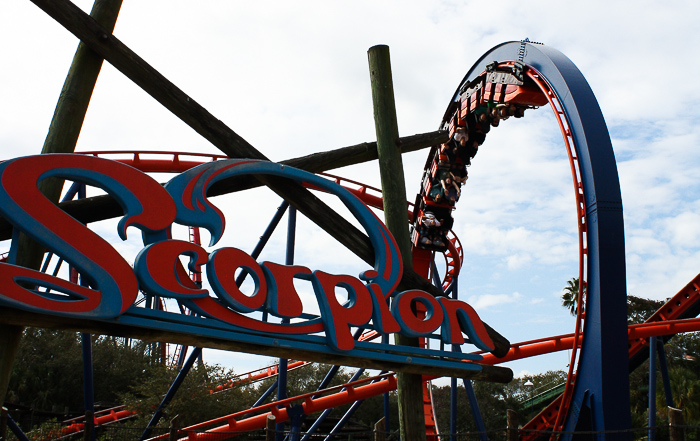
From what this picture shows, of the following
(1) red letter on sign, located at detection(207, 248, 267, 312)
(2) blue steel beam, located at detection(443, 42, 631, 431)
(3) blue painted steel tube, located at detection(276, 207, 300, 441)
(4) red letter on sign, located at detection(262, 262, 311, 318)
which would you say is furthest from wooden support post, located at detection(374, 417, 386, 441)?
(3) blue painted steel tube, located at detection(276, 207, 300, 441)

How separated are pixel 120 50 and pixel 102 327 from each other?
194 cm

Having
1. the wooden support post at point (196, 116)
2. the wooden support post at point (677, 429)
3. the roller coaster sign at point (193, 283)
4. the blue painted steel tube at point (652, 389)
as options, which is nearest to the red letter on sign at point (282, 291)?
the roller coaster sign at point (193, 283)

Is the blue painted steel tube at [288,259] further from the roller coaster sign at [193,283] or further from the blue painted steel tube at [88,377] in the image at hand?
the roller coaster sign at [193,283]

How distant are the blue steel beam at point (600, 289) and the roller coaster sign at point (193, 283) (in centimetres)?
212

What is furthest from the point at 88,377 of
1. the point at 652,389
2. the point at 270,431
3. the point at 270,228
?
the point at 652,389

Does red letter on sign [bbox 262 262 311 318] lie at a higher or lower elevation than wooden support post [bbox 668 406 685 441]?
higher

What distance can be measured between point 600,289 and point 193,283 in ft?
15.3

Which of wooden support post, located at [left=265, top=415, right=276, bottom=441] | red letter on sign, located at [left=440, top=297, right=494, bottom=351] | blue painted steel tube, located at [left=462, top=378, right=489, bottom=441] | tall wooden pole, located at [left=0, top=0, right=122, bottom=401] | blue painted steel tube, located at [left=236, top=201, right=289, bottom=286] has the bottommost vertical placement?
wooden support post, located at [left=265, top=415, right=276, bottom=441]

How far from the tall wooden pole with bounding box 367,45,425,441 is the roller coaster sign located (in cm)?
16

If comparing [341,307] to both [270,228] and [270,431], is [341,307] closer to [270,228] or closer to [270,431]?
[270,431]

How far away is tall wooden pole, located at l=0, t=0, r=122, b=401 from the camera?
12.8 ft

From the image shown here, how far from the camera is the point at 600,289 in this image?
701cm

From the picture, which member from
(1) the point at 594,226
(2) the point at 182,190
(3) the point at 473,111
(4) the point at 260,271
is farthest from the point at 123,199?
(3) the point at 473,111

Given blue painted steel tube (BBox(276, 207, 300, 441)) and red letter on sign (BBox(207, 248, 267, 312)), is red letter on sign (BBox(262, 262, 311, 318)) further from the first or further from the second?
blue painted steel tube (BBox(276, 207, 300, 441))
